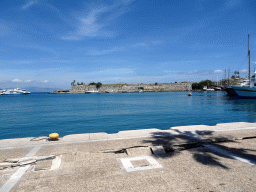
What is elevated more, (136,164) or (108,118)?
(136,164)

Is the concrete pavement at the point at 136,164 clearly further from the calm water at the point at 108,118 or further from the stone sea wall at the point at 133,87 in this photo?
the stone sea wall at the point at 133,87

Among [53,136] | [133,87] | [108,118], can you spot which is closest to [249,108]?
[108,118]

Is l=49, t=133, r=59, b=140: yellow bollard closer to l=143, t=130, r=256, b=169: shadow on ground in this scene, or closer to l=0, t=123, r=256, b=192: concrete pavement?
l=0, t=123, r=256, b=192: concrete pavement

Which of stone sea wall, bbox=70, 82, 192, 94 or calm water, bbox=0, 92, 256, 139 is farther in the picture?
stone sea wall, bbox=70, 82, 192, 94

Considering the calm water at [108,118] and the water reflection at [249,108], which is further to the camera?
the water reflection at [249,108]

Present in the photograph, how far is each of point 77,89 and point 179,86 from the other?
106 metres

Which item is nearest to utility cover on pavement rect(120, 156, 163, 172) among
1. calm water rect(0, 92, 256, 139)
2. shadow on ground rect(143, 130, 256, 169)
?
shadow on ground rect(143, 130, 256, 169)

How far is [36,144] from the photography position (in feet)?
21.2

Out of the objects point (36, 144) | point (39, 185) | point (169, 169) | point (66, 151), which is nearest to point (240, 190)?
point (169, 169)

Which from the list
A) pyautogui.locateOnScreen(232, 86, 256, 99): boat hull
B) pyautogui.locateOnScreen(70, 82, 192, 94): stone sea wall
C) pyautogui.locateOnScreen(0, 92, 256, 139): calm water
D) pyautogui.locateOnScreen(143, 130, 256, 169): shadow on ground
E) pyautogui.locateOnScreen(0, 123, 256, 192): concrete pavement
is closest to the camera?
pyautogui.locateOnScreen(0, 123, 256, 192): concrete pavement

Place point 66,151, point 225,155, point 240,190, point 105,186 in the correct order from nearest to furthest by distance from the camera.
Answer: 1. point 240,190
2. point 105,186
3. point 225,155
4. point 66,151

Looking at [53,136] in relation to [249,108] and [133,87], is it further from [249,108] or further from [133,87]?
[133,87]

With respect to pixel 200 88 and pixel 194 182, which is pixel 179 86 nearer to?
pixel 200 88

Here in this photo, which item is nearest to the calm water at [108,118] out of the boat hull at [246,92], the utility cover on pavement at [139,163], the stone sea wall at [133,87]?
the utility cover on pavement at [139,163]
